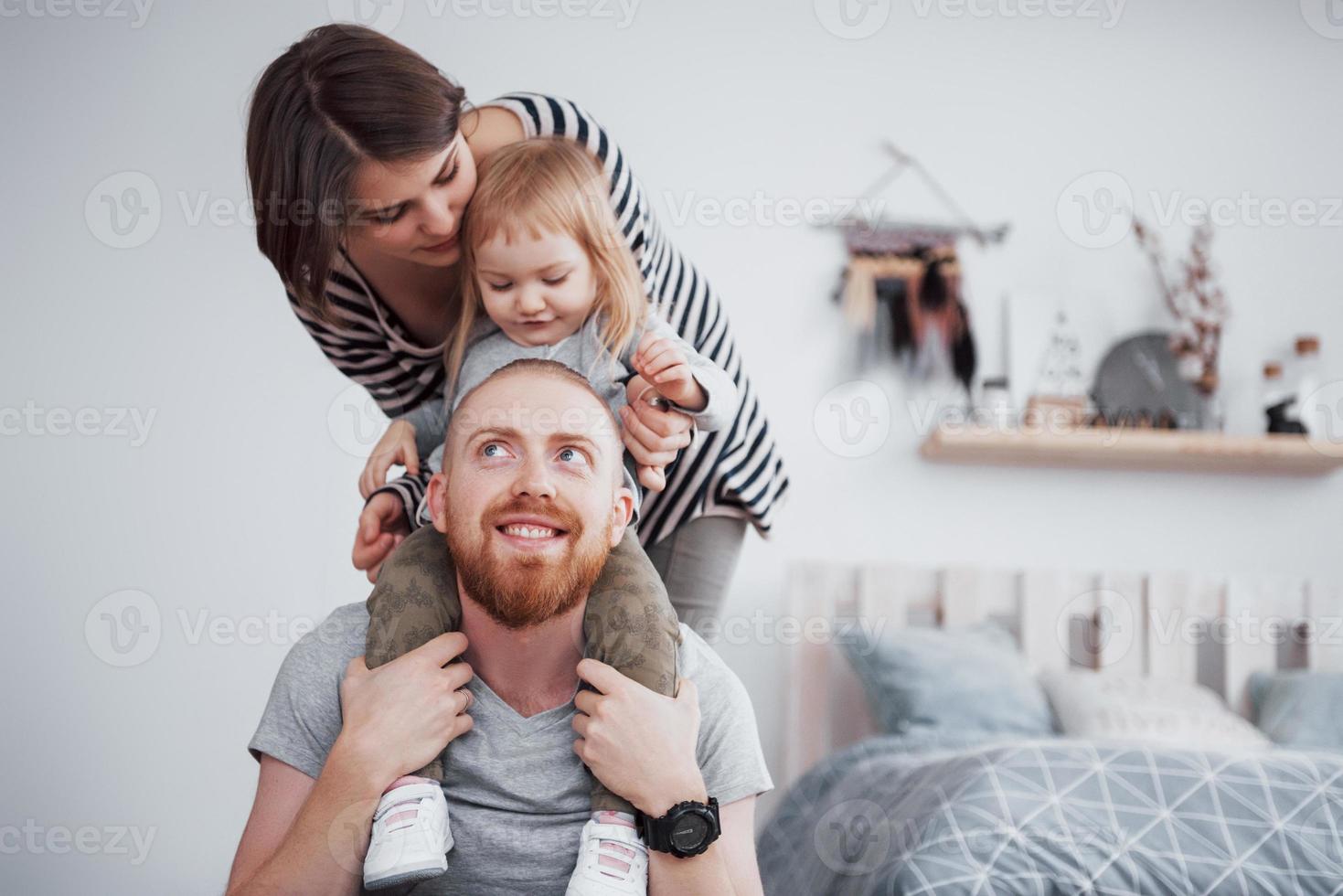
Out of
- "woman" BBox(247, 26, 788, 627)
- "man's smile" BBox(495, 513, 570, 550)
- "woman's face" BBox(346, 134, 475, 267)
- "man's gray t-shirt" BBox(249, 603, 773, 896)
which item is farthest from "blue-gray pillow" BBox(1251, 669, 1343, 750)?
"woman's face" BBox(346, 134, 475, 267)

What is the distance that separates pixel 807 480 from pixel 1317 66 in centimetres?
196

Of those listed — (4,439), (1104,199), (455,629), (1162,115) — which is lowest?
(455,629)

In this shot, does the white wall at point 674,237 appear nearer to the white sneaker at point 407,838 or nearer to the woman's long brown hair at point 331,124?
the woman's long brown hair at point 331,124

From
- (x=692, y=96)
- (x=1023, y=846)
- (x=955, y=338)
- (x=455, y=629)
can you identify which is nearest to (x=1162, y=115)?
(x=955, y=338)

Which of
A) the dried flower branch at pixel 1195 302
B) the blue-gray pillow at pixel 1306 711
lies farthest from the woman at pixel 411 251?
the dried flower branch at pixel 1195 302

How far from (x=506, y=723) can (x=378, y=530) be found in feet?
1.01

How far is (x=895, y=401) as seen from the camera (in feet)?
10.7

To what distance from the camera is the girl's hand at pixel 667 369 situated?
116 cm

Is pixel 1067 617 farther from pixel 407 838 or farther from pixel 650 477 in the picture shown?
pixel 407 838

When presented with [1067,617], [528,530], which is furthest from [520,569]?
[1067,617]

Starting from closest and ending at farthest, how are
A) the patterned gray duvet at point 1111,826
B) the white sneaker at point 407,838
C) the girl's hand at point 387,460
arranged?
the white sneaker at point 407,838 < the girl's hand at point 387,460 < the patterned gray duvet at point 1111,826

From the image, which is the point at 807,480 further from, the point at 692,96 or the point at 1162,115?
the point at 1162,115

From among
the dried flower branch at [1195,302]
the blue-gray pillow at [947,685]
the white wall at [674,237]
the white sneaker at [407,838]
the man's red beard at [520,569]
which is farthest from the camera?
the dried flower branch at [1195,302]

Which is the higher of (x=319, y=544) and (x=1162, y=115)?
(x=1162, y=115)
